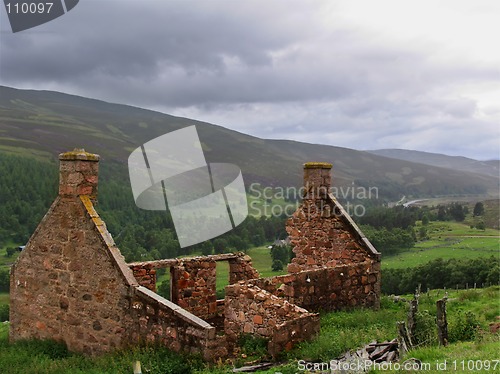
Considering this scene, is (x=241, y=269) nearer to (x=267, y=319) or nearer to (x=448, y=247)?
(x=267, y=319)

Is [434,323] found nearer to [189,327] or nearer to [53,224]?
[189,327]

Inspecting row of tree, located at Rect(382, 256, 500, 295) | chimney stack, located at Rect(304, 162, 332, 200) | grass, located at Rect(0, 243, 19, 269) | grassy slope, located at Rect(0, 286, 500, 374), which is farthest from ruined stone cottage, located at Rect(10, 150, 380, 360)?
grass, located at Rect(0, 243, 19, 269)

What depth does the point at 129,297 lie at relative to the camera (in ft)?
36.8

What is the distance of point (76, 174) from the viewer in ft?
41.1

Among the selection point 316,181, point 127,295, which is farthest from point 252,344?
point 316,181

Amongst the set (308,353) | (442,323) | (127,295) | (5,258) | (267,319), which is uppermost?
(127,295)

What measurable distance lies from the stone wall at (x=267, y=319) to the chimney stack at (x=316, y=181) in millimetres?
6136

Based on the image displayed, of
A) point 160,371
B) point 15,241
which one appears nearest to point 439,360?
point 160,371

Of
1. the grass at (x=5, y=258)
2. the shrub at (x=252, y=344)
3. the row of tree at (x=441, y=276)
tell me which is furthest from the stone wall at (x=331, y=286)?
the grass at (x=5, y=258)

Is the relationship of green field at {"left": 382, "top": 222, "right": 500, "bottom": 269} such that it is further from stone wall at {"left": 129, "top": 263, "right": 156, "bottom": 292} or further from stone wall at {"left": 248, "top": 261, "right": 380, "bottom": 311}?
stone wall at {"left": 129, "top": 263, "right": 156, "bottom": 292}

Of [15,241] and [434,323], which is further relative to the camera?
[15,241]

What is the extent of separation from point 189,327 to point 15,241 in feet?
356

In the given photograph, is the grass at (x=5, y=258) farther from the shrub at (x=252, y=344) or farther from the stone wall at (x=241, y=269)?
the shrub at (x=252, y=344)

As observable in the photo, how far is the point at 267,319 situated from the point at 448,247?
83811 millimetres
